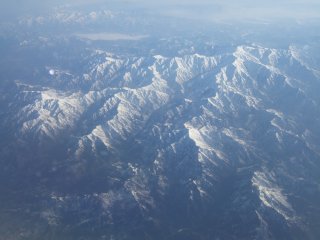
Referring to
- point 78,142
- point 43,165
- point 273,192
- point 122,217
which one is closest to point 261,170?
point 273,192

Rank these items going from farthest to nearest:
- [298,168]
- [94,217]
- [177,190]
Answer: [298,168] → [177,190] → [94,217]

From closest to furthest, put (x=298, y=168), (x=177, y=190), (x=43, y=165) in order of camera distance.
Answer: (x=177, y=190), (x=298, y=168), (x=43, y=165)

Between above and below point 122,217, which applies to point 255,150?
above

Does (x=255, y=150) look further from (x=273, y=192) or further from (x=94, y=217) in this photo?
(x=94, y=217)

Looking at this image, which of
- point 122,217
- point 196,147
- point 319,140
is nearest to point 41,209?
point 122,217

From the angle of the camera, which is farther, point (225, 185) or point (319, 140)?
point (319, 140)

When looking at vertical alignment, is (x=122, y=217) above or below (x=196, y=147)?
below

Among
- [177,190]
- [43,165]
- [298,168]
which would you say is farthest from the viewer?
[43,165]

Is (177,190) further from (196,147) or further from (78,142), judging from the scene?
(78,142)

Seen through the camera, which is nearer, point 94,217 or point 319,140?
point 94,217
